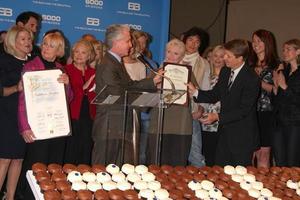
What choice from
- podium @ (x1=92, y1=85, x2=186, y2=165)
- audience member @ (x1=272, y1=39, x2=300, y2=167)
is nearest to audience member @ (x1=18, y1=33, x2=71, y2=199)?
podium @ (x1=92, y1=85, x2=186, y2=165)

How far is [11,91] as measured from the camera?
3795mm

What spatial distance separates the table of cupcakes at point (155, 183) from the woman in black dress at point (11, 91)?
54.2 inches

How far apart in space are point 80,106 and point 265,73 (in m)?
1.70

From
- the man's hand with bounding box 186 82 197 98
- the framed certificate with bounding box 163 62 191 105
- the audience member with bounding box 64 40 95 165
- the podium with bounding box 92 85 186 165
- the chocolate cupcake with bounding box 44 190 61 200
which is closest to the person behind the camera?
the chocolate cupcake with bounding box 44 190 61 200

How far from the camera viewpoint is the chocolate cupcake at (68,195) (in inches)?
87.7

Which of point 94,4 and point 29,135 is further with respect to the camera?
point 94,4

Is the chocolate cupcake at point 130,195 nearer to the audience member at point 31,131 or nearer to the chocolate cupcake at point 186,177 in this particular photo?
the chocolate cupcake at point 186,177

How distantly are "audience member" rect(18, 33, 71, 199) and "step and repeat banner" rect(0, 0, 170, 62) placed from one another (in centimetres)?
146

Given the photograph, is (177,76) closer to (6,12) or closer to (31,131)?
(31,131)

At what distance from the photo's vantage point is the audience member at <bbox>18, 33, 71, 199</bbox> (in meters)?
3.66

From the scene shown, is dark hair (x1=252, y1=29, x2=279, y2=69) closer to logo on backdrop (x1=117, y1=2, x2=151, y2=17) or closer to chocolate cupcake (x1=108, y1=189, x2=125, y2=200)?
logo on backdrop (x1=117, y1=2, x2=151, y2=17)

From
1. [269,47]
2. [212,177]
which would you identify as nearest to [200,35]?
[269,47]

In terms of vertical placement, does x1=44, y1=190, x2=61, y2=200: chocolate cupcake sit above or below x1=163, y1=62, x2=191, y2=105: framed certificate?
below

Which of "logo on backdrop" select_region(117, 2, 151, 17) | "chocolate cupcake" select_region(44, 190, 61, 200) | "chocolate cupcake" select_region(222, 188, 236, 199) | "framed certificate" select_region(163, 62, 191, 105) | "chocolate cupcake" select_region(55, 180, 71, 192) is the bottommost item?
"chocolate cupcake" select_region(222, 188, 236, 199)
